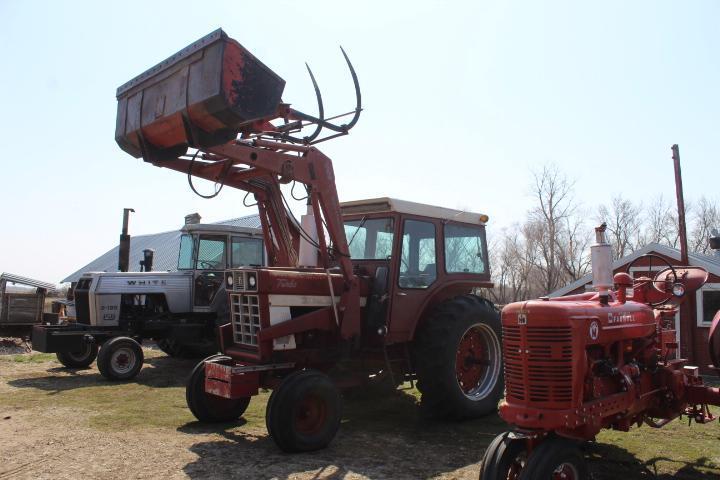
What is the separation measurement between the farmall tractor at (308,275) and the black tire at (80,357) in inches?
219

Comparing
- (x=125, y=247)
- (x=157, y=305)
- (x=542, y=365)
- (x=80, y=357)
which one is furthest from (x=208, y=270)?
(x=542, y=365)

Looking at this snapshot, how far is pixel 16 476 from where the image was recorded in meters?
4.58

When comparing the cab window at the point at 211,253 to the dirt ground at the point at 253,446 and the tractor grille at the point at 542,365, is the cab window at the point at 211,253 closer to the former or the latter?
the dirt ground at the point at 253,446

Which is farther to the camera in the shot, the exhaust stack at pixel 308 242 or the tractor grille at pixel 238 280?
the exhaust stack at pixel 308 242

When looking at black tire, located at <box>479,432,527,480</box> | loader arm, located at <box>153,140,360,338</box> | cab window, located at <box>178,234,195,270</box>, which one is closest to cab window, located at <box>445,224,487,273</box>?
loader arm, located at <box>153,140,360,338</box>

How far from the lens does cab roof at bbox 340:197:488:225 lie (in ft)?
21.5

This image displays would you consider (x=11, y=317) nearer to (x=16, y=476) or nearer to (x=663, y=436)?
(x=16, y=476)

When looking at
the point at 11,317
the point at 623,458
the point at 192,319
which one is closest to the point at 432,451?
the point at 623,458

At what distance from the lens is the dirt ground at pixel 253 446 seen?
15.4 ft

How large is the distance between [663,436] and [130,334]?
8.28 meters

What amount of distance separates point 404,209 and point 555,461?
3.51 metres

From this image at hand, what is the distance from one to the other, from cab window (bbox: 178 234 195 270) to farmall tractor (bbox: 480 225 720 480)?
26.6ft

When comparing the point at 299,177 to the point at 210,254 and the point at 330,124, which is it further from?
the point at 210,254

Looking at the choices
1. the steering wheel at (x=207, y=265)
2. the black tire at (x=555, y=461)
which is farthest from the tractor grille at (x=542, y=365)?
the steering wheel at (x=207, y=265)
